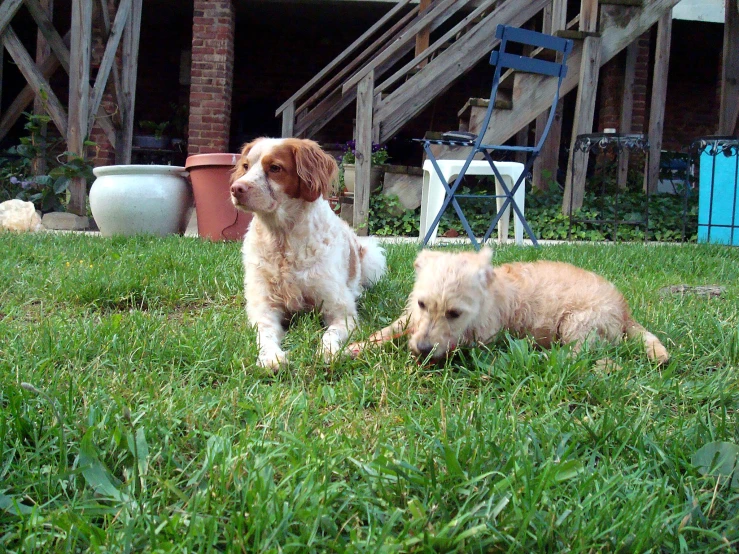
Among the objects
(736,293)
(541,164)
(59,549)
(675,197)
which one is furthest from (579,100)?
(59,549)

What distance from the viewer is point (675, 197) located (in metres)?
9.80

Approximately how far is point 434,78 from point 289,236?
573 centimetres

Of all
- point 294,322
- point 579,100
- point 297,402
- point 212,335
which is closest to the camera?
point 297,402

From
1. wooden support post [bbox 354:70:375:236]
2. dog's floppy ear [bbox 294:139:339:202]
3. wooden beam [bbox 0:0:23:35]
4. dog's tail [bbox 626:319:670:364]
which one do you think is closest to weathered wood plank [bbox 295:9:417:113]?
wooden support post [bbox 354:70:375:236]

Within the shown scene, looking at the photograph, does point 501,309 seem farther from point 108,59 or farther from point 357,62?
point 357,62

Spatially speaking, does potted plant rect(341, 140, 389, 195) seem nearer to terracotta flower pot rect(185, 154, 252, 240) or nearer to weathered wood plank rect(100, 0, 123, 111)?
terracotta flower pot rect(185, 154, 252, 240)

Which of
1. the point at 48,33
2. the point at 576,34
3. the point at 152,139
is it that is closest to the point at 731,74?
the point at 576,34

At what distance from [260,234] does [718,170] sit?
674 cm

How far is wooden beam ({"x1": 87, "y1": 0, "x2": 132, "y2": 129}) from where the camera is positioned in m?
8.06

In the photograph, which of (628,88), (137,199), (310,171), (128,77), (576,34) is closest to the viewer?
(310,171)

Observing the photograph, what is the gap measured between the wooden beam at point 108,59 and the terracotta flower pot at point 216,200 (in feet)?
8.91

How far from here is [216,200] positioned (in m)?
6.16

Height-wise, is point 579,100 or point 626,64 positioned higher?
point 626,64

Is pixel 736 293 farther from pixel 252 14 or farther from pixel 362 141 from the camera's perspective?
pixel 252 14
